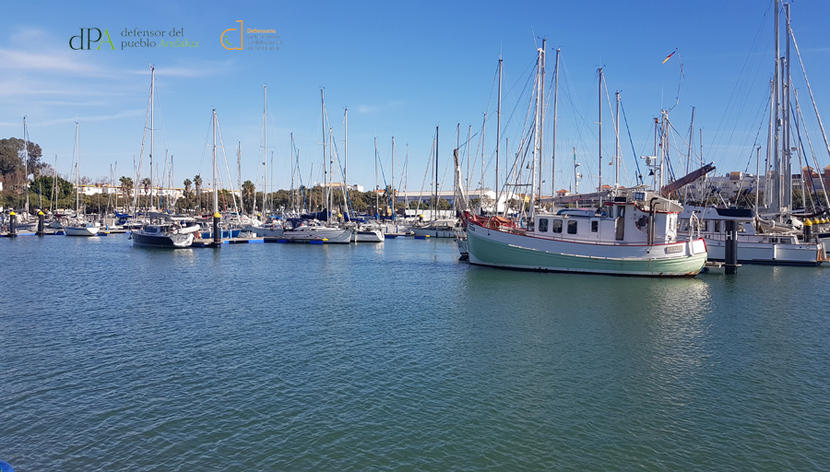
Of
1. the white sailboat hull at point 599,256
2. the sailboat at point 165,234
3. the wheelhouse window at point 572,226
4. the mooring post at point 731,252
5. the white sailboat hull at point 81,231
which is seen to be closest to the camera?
the white sailboat hull at point 599,256

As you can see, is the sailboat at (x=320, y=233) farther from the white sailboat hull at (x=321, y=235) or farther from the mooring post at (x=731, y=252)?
the mooring post at (x=731, y=252)

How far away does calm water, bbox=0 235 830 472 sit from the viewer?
1133 cm

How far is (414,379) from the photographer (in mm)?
15742

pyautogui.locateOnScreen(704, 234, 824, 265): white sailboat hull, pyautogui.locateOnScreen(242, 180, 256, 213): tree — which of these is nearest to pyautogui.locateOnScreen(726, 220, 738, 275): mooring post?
pyautogui.locateOnScreen(704, 234, 824, 265): white sailboat hull

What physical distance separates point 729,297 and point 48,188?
4767 inches

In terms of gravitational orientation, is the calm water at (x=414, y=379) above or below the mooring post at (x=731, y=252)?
below

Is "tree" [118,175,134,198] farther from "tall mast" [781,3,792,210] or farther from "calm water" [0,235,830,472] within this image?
"tall mast" [781,3,792,210]

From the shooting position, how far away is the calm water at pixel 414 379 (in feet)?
37.2

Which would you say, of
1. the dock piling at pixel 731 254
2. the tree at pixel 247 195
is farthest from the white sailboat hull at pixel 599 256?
the tree at pixel 247 195

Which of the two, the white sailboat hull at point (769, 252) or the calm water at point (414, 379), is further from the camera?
the white sailboat hull at point (769, 252)

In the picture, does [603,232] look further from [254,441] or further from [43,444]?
[43,444]

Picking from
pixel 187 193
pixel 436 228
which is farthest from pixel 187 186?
pixel 436 228

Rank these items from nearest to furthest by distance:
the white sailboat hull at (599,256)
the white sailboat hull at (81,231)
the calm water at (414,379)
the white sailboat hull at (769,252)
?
1. the calm water at (414,379)
2. the white sailboat hull at (599,256)
3. the white sailboat hull at (769,252)
4. the white sailboat hull at (81,231)

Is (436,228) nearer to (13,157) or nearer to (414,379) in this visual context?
(414,379)
